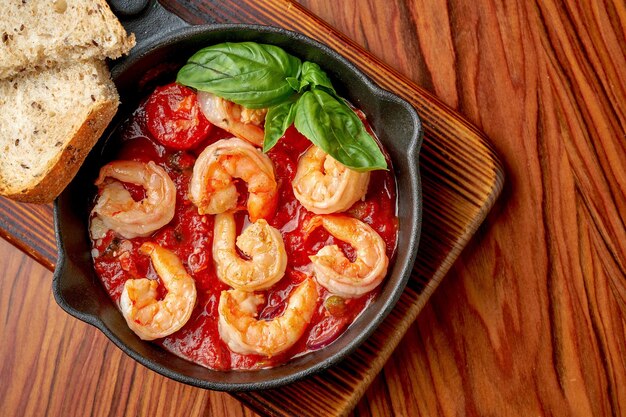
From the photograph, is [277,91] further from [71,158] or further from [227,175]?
[71,158]

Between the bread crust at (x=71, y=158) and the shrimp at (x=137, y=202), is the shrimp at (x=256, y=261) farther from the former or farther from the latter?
the bread crust at (x=71, y=158)

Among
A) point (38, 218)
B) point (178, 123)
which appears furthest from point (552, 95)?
point (38, 218)

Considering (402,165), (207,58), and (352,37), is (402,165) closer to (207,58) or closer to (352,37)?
(352,37)

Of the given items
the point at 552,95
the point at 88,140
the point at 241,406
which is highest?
the point at 552,95

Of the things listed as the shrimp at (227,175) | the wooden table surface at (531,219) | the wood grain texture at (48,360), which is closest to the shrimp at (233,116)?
the shrimp at (227,175)

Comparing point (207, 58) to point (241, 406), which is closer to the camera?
point (207, 58)

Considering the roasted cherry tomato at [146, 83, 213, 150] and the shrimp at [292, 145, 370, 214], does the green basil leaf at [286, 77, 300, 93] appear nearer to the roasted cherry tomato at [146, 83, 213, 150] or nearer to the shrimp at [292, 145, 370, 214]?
the shrimp at [292, 145, 370, 214]
